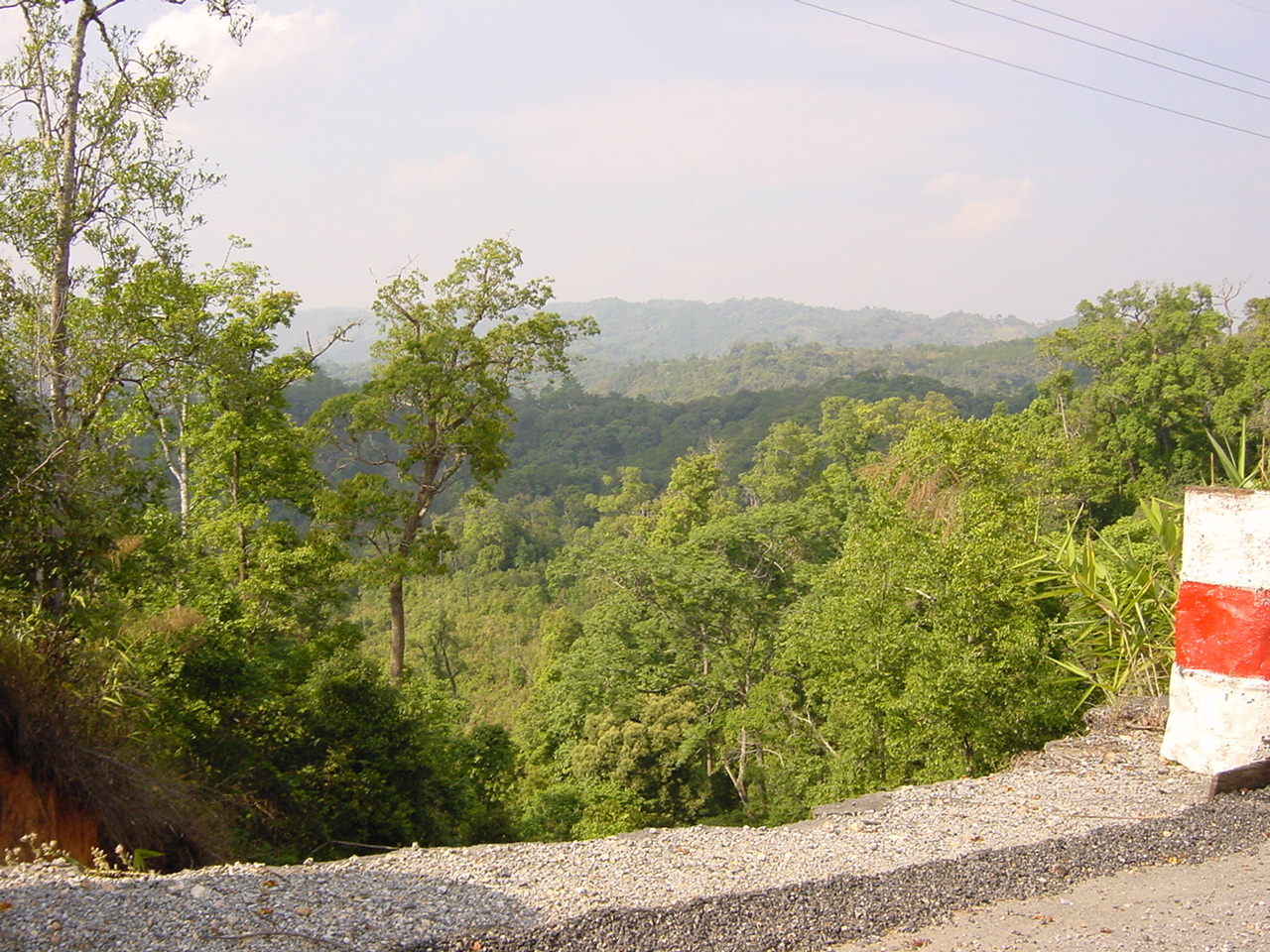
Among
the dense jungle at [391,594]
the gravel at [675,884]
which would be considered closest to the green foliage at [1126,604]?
the dense jungle at [391,594]

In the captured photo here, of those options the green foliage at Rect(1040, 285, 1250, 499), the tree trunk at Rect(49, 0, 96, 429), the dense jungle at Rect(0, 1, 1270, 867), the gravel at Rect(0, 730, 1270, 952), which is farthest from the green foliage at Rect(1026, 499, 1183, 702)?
the green foliage at Rect(1040, 285, 1250, 499)

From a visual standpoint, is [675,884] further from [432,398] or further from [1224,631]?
[432,398]

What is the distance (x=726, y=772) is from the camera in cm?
1778

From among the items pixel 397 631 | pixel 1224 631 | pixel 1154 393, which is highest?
pixel 1154 393

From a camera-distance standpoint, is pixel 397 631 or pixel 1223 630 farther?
pixel 397 631

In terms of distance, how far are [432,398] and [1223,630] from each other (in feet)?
34.0

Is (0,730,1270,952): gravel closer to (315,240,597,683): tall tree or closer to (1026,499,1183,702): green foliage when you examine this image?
(1026,499,1183,702): green foliage

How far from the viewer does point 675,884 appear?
377 centimetres

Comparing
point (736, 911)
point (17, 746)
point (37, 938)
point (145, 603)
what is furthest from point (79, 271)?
point (736, 911)

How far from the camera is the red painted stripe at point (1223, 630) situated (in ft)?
15.8

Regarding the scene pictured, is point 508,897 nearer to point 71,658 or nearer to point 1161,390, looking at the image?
point 71,658

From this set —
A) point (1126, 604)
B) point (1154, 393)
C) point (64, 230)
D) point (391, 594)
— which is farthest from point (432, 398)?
point (1154, 393)

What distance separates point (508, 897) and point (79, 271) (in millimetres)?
8206

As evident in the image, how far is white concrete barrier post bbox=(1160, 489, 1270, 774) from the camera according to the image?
4.80 m
